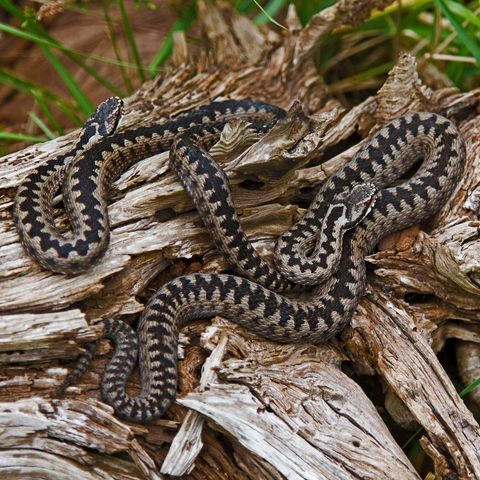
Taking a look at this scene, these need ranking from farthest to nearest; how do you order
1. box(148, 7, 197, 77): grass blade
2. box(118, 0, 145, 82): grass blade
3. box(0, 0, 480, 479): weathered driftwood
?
box(148, 7, 197, 77): grass blade → box(118, 0, 145, 82): grass blade → box(0, 0, 480, 479): weathered driftwood

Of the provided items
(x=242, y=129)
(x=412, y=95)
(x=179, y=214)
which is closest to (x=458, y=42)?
(x=412, y=95)

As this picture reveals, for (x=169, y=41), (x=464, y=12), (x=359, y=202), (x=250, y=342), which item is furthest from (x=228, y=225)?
(x=464, y=12)

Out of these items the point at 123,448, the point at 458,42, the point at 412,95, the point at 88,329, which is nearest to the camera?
the point at 123,448

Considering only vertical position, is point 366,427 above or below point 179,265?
below

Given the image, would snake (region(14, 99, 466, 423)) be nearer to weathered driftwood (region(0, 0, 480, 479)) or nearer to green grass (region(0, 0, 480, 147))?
weathered driftwood (region(0, 0, 480, 479))

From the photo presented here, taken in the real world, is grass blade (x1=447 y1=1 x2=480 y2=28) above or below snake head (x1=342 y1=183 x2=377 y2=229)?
above

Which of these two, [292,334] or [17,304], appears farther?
[292,334]

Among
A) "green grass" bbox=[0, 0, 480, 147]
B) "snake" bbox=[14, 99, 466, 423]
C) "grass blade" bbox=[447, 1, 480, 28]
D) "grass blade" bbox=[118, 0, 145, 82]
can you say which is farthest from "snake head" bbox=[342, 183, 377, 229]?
"grass blade" bbox=[118, 0, 145, 82]

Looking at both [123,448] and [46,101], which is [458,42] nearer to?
[46,101]
